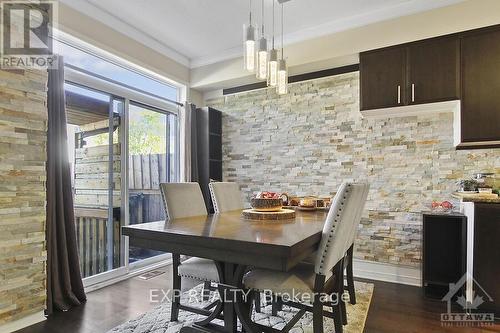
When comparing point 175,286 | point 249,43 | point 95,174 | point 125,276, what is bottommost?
point 125,276

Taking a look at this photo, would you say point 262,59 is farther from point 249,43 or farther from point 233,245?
point 233,245

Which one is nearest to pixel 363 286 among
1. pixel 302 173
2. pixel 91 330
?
pixel 302 173

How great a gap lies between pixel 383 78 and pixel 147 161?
9.96 ft

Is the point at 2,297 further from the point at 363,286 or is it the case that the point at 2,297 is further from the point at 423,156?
the point at 423,156

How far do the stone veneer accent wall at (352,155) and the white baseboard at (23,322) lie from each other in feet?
8.78

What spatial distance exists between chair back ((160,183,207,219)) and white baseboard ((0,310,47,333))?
133 cm

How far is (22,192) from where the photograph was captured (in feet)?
7.59

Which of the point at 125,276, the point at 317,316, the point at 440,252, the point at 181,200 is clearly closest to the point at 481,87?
the point at 440,252

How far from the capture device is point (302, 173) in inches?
153

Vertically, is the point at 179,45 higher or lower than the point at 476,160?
higher

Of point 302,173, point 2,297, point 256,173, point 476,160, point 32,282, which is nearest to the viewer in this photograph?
point 2,297

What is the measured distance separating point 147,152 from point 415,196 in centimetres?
332

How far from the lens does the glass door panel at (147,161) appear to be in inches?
145

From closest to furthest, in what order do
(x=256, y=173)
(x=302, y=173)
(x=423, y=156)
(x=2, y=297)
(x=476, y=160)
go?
(x=2, y=297) → (x=476, y=160) → (x=423, y=156) → (x=302, y=173) → (x=256, y=173)
